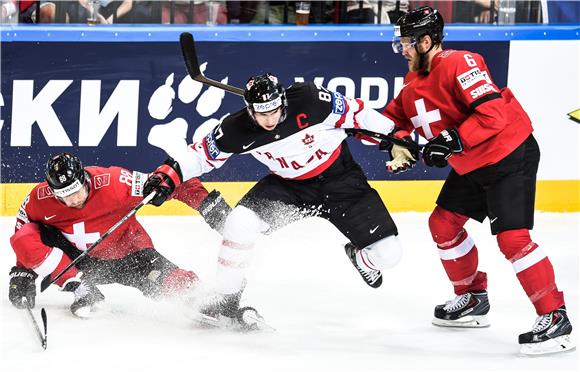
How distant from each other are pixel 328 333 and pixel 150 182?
893 mm

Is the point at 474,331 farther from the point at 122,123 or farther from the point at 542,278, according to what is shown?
the point at 122,123

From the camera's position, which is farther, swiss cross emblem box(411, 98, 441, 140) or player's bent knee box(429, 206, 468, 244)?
player's bent knee box(429, 206, 468, 244)

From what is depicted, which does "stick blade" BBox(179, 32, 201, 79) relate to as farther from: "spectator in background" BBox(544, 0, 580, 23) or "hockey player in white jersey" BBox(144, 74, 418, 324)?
"spectator in background" BBox(544, 0, 580, 23)

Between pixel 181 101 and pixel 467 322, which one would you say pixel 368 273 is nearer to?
pixel 467 322

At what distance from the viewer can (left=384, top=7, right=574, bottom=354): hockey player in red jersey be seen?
171 inches

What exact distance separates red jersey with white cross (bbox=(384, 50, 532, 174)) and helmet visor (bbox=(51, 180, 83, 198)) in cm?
124

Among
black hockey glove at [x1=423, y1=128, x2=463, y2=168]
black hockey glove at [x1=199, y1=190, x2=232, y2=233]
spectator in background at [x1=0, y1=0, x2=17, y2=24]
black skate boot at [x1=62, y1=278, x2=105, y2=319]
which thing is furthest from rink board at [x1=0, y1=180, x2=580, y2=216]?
black hockey glove at [x1=423, y1=128, x2=463, y2=168]

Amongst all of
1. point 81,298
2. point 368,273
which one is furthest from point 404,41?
point 81,298

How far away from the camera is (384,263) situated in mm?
4688

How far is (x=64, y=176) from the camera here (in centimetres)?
451

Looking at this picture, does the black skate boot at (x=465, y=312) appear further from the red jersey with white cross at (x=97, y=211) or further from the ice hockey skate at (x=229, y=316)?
the red jersey with white cross at (x=97, y=211)

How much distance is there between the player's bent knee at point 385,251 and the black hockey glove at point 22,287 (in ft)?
4.36

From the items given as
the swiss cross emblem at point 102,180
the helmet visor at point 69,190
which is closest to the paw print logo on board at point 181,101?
the swiss cross emblem at point 102,180

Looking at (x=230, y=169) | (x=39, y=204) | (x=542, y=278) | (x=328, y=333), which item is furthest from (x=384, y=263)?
(x=230, y=169)
